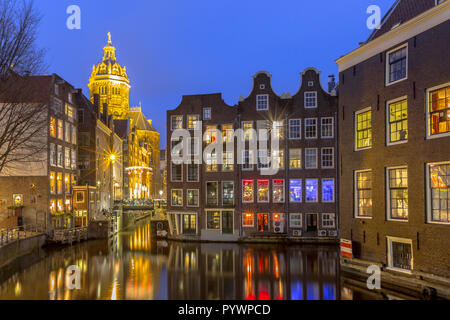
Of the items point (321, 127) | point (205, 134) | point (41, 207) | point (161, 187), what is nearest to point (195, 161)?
point (205, 134)

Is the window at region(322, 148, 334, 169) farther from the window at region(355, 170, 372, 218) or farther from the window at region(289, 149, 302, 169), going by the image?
the window at region(355, 170, 372, 218)

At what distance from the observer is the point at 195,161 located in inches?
1658

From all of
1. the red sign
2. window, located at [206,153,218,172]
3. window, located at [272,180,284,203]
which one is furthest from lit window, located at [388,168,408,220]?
window, located at [206,153,218,172]

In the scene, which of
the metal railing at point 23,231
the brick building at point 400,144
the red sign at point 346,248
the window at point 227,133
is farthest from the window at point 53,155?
the red sign at point 346,248

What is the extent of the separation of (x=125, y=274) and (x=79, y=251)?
504 inches

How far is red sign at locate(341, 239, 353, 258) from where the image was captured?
22500mm

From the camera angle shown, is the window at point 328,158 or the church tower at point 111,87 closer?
the window at point 328,158

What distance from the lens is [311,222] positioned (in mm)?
39562

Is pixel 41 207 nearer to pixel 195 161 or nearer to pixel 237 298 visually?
pixel 195 161

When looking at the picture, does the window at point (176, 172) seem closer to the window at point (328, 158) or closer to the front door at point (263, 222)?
the front door at point (263, 222)

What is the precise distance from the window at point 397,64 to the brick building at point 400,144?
0.05 meters

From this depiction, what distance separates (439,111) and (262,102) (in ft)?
80.2

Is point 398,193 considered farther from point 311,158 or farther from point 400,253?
point 311,158

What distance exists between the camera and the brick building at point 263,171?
39406 millimetres
